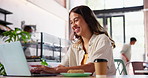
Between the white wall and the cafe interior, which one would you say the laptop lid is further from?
the white wall

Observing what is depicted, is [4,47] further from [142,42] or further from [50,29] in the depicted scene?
[142,42]

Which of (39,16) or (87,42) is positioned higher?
(39,16)

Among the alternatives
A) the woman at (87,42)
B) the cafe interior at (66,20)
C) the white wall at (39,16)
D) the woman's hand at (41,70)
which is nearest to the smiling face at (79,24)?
the woman at (87,42)

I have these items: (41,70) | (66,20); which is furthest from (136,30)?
(41,70)

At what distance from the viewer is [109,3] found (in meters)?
8.45

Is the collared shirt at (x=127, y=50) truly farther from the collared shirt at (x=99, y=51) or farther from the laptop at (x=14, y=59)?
the laptop at (x=14, y=59)

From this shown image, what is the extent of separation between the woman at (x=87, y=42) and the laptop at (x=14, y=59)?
16.9 inches

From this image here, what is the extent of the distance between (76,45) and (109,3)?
22.1ft

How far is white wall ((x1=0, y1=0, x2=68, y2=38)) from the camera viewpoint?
5.32m

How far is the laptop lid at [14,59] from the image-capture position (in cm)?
116

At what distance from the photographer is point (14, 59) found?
123 centimetres

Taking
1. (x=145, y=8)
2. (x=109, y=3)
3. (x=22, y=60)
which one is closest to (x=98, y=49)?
(x=22, y=60)

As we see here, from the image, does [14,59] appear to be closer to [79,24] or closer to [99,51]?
[99,51]

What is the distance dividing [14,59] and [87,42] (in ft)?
2.62
